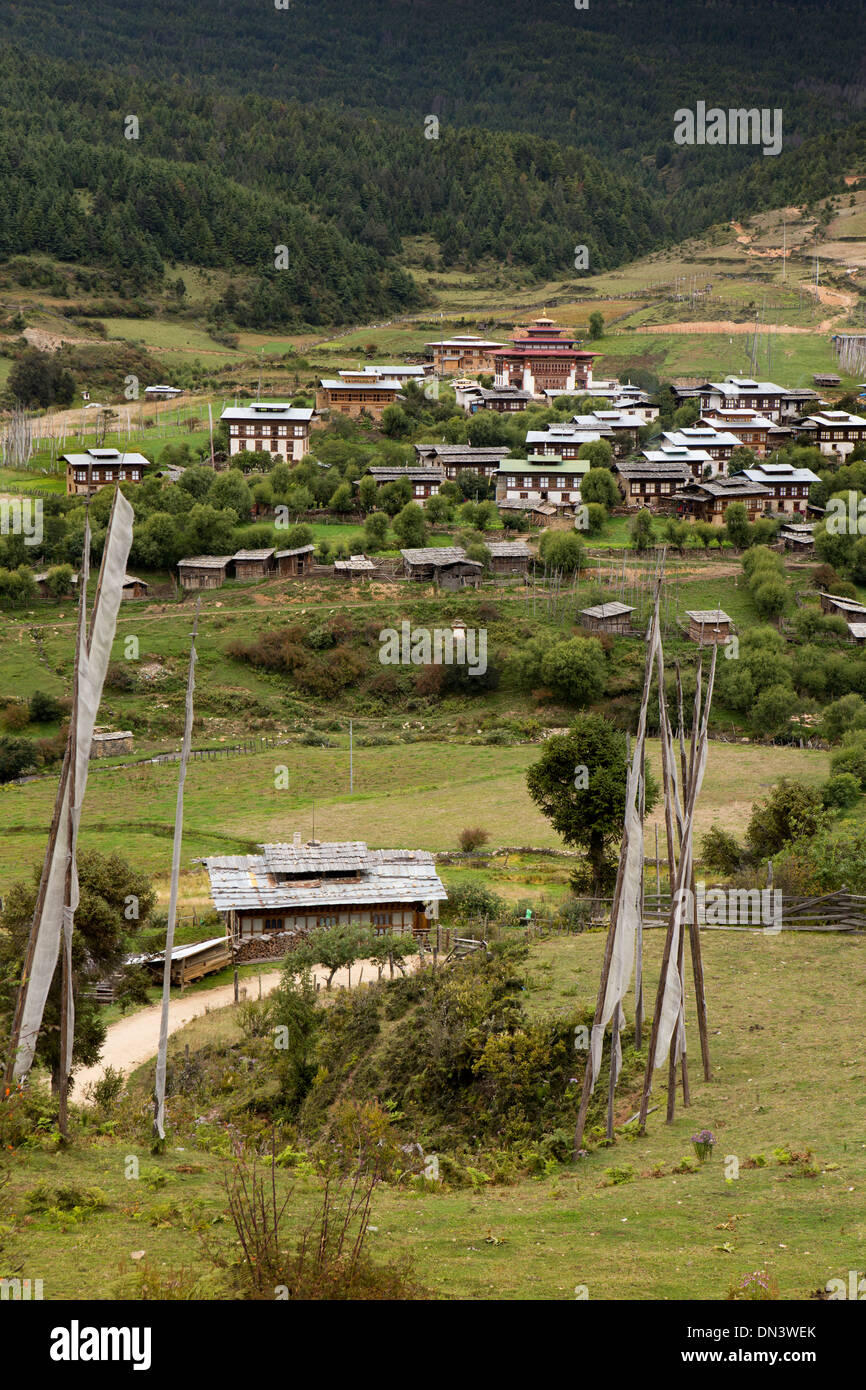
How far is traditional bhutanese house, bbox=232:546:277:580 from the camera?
80.9 metres

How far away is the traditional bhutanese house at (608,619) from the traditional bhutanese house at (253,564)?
19.1m

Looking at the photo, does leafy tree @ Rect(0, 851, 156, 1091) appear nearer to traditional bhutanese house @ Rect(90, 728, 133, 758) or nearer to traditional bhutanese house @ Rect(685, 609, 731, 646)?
traditional bhutanese house @ Rect(90, 728, 133, 758)

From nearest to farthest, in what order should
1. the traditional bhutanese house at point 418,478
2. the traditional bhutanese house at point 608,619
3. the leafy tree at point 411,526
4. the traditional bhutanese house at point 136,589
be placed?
the traditional bhutanese house at point 608,619 < the traditional bhutanese house at point 136,589 < the leafy tree at point 411,526 < the traditional bhutanese house at point 418,478

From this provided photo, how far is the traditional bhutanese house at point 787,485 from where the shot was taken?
9425cm

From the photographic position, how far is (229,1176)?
17406mm

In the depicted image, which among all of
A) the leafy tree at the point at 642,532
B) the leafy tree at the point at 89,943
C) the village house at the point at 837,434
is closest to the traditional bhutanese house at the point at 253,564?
the leafy tree at the point at 642,532

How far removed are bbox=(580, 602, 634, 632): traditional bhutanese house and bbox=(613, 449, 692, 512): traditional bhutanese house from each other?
21731mm

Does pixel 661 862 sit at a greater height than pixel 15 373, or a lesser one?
lesser

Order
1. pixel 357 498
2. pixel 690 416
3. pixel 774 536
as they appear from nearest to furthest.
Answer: pixel 774 536, pixel 357 498, pixel 690 416

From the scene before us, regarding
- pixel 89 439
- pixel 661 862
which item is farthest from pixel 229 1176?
pixel 89 439

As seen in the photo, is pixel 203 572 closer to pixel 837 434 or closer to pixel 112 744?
pixel 112 744

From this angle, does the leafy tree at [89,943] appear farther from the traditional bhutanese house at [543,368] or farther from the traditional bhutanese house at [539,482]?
the traditional bhutanese house at [543,368]
